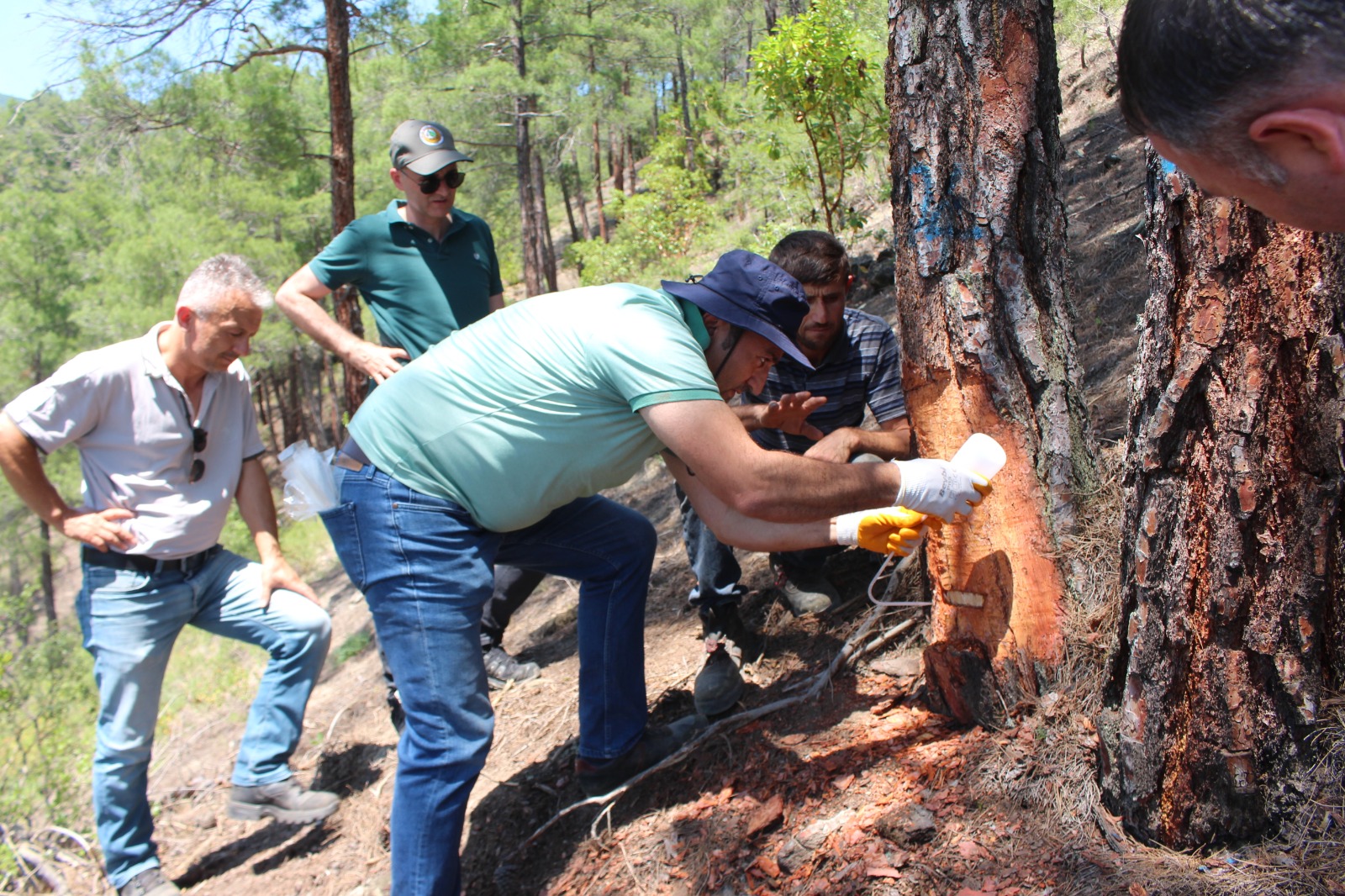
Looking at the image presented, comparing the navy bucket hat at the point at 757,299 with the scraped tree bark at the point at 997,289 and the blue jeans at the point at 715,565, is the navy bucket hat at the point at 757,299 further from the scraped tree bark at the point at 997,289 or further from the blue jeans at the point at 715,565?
the blue jeans at the point at 715,565

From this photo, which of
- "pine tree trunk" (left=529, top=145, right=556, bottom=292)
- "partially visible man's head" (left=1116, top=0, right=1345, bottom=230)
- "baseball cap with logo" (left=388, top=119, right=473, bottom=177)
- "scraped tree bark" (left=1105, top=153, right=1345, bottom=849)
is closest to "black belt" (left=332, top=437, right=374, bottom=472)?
"baseball cap with logo" (left=388, top=119, right=473, bottom=177)

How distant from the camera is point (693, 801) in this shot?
8.52 feet

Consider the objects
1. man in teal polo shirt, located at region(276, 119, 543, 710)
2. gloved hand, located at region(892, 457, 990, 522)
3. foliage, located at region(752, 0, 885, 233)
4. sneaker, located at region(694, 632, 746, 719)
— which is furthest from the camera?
foliage, located at region(752, 0, 885, 233)

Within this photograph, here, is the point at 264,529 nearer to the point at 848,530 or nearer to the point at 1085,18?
the point at 848,530

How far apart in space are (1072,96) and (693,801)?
9.32m

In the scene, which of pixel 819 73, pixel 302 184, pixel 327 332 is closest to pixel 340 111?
pixel 819 73

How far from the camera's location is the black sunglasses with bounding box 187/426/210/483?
125 inches

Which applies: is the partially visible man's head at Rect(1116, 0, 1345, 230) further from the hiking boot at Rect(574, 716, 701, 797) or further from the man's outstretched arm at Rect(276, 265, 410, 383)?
the man's outstretched arm at Rect(276, 265, 410, 383)

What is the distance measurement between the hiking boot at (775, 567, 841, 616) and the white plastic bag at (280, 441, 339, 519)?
1.73m

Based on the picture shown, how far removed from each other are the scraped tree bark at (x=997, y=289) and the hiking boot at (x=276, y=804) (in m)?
2.50

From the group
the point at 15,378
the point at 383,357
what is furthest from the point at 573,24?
the point at 383,357

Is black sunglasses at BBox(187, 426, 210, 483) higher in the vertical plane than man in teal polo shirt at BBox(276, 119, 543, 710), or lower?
lower

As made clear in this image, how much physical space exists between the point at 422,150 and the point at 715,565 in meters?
2.01

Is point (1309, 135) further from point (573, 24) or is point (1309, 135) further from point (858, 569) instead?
point (573, 24)
